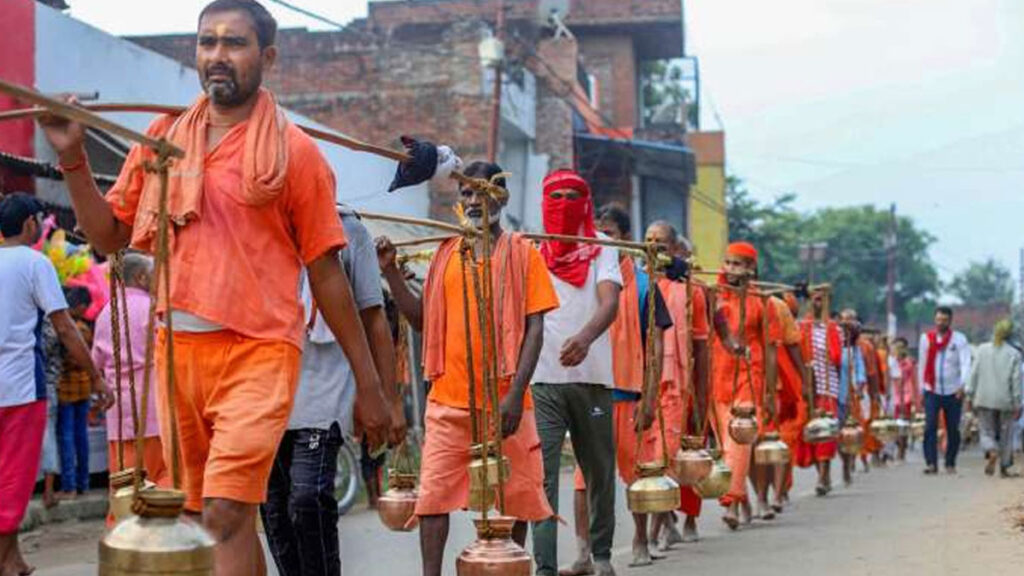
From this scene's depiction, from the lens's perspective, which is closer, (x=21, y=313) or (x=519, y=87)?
(x=21, y=313)

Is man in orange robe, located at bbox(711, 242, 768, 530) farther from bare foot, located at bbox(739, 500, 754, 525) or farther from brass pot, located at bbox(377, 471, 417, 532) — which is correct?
brass pot, located at bbox(377, 471, 417, 532)

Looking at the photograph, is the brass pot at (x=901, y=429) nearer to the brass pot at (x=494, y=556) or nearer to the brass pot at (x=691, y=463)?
the brass pot at (x=691, y=463)

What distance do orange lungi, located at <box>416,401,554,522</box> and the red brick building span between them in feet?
61.2

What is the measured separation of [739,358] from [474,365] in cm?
489

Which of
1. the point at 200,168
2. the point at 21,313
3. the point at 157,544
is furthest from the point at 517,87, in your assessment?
the point at 157,544

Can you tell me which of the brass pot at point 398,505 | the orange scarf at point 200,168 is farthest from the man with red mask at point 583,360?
the orange scarf at point 200,168

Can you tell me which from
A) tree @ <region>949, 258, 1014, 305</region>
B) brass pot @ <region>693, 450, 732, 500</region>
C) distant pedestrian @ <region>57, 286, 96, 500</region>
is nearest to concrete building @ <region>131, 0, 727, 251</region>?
distant pedestrian @ <region>57, 286, 96, 500</region>

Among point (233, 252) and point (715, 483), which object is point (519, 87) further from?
point (233, 252)

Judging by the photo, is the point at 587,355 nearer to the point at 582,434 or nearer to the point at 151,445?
the point at 582,434

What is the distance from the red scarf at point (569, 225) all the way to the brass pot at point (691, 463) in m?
1.73

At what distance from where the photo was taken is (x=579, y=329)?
8867 mm

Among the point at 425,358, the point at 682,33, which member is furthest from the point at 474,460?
the point at 682,33

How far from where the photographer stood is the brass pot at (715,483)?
34.3 feet

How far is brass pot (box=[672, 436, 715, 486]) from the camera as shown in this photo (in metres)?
10.2
